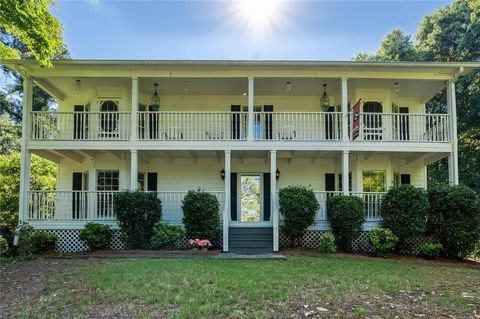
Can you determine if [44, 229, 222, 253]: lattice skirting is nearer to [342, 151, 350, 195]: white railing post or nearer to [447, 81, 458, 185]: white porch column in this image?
[342, 151, 350, 195]: white railing post

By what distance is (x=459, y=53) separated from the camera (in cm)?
1962

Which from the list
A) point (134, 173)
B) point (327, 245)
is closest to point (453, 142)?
point (327, 245)

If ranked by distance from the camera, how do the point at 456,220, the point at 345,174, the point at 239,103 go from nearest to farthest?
the point at 456,220
the point at 345,174
the point at 239,103

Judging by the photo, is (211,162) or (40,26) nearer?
(40,26)

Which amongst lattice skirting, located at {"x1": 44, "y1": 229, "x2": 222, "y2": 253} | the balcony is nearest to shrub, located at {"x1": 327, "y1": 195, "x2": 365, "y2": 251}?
the balcony

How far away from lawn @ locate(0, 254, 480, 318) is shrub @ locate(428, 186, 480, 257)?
218 centimetres

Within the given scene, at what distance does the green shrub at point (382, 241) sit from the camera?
38.6 ft

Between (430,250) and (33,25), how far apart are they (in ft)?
41.3

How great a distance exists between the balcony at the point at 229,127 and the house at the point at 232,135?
0.05 meters

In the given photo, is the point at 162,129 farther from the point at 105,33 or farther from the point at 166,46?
the point at 105,33

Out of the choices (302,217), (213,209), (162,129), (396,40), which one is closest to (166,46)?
(162,129)

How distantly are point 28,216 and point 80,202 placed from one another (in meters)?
1.67

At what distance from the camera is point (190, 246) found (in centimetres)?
1259

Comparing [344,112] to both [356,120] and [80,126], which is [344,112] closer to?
[356,120]
